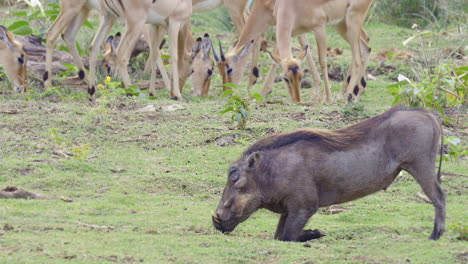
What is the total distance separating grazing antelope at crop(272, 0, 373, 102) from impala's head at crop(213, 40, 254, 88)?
80 cm

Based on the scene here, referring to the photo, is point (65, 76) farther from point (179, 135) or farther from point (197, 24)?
point (197, 24)

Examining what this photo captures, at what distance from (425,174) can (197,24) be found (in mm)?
12589

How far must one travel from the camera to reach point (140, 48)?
44.6 ft

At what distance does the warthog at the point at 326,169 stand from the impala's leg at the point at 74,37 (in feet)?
22.0

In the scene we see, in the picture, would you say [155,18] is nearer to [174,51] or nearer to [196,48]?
[174,51]

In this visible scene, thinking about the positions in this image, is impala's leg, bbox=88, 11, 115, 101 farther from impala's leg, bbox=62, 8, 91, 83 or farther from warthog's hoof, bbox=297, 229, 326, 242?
warthog's hoof, bbox=297, 229, 326, 242

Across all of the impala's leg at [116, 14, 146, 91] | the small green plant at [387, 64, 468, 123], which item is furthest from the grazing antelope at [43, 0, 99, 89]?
the small green plant at [387, 64, 468, 123]

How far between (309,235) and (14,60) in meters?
7.60

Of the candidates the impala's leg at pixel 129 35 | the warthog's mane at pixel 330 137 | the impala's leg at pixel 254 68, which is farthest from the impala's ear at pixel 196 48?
the warthog's mane at pixel 330 137

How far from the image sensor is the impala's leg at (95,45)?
11.1 metres

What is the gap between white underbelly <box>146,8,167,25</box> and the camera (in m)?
11.6

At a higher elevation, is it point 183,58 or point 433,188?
point 433,188

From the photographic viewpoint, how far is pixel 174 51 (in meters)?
11.9

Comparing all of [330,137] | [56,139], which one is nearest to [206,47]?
[56,139]
